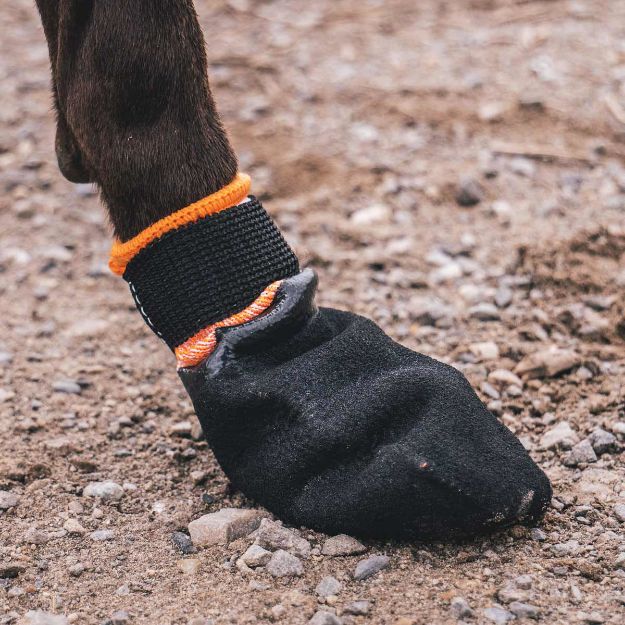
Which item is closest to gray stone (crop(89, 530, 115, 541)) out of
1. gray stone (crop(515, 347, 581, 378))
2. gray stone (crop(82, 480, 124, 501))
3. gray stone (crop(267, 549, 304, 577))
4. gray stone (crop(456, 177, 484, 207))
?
gray stone (crop(82, 480, 124, 501))

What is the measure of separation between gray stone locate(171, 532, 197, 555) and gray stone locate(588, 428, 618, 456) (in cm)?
88

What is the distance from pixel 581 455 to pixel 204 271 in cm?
89

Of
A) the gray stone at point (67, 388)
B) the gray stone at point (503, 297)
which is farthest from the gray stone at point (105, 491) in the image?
the gray stone at point (503, 297)

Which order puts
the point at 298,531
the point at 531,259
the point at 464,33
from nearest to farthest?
the point at 298,531 → the point at 531,259 → the point at 464,33

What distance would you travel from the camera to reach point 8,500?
175cm

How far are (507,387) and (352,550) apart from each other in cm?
77

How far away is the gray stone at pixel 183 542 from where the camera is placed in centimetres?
163

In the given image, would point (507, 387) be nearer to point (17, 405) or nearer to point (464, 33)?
point (17, 405)

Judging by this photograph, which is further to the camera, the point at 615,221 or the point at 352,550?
the point at 615,221

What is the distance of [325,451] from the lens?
1.57 m

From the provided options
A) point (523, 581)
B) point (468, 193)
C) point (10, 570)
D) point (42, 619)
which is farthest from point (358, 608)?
point (468, 193)

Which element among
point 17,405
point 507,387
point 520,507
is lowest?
point 17,405

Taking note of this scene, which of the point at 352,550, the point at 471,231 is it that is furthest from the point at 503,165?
the point at 352,550

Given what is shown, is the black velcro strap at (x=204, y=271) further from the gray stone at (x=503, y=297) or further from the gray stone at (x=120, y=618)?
the gray stone at (x=503, y=297)
